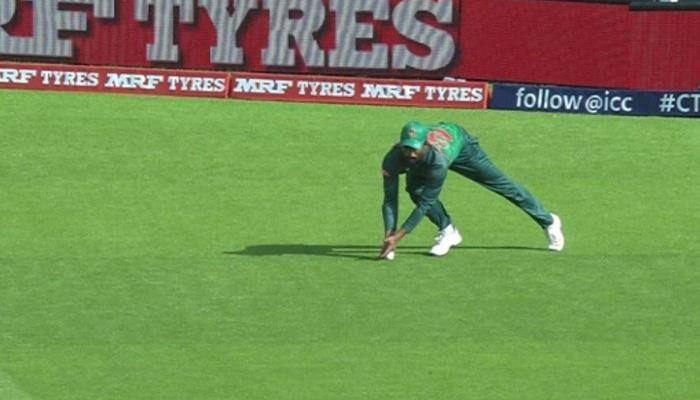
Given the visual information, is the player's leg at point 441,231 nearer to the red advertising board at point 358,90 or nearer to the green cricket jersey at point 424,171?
the green cricket jersey at point 424,171

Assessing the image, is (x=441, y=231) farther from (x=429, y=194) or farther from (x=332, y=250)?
(x=429, y=194)

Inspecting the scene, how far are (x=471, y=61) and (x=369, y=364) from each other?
14.5m

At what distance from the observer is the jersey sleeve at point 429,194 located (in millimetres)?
20469

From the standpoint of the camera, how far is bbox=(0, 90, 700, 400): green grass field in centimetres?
1733

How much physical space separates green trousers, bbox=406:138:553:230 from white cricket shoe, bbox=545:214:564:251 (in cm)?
9

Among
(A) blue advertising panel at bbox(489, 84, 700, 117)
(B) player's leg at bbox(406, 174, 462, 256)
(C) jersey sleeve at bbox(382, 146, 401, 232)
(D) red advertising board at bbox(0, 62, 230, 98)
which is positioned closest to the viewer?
(C) jersey sleeve at bbox(382, 146, 401, 232)

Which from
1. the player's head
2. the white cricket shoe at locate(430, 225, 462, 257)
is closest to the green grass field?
the white cricket shoe at locate(430, 225, 462, 257)

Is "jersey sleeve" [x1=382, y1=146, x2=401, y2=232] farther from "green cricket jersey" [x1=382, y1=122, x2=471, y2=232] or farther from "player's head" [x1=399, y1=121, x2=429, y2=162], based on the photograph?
"player's head" [x1=399, y1=121, x2=429, y2=162]

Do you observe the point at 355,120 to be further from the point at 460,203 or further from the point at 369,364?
the point at 369,364

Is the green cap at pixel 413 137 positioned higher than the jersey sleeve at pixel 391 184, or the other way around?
the green cap at pixel 413 137

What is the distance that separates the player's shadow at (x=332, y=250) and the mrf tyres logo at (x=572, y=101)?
28.6ft

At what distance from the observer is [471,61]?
31.4 metres

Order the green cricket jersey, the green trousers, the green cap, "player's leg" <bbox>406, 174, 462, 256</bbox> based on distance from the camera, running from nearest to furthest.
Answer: the green cap < the green cricket jersey < the green trousers < "player's leg" <bbox>406, 174, 462, 256</bbox>

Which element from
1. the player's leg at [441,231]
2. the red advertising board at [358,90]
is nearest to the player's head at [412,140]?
the player's leg at [441,231]
